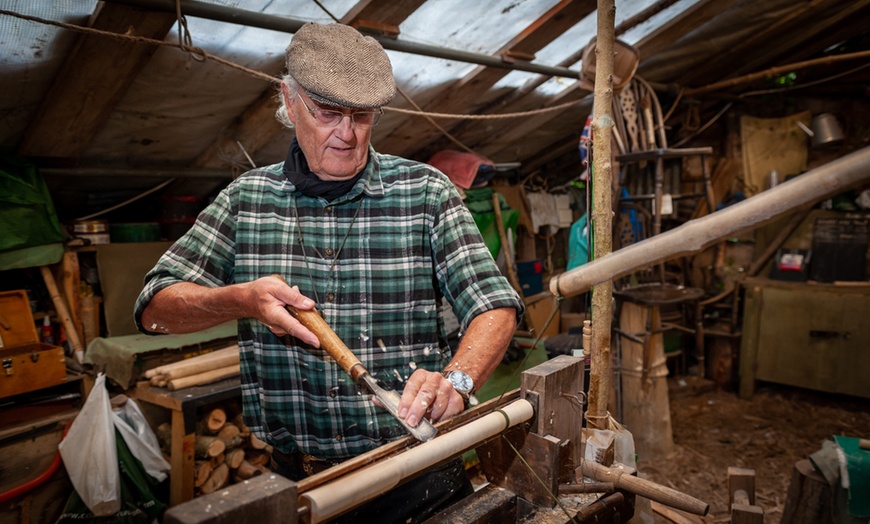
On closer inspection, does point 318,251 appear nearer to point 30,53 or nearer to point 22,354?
point 30,53

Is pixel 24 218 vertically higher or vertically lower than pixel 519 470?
higher

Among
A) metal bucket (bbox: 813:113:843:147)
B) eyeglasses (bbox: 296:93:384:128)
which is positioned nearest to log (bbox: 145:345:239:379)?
eyeglasses (bbox: 296:93:384:128)

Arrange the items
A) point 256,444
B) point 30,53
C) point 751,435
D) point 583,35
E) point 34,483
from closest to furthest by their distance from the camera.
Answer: point 30,53
point 34,483
point 256,444
point 583,35
point 751,435

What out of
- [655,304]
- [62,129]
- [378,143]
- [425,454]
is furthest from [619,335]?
[62,129]

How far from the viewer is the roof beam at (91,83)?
8.64ft

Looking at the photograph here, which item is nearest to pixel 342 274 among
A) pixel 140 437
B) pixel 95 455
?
pixel 95 455

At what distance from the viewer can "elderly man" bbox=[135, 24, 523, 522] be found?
1.63m

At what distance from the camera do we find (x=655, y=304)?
4.37 m

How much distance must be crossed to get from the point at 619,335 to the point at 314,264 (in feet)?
11.7

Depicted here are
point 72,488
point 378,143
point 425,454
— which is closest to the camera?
point 425,454

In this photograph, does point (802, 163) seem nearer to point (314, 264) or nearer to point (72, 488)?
point (314, 264)

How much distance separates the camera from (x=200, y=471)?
3498mm

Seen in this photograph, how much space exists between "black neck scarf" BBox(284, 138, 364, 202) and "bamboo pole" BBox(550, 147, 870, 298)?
92 cm

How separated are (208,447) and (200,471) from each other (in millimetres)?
154
